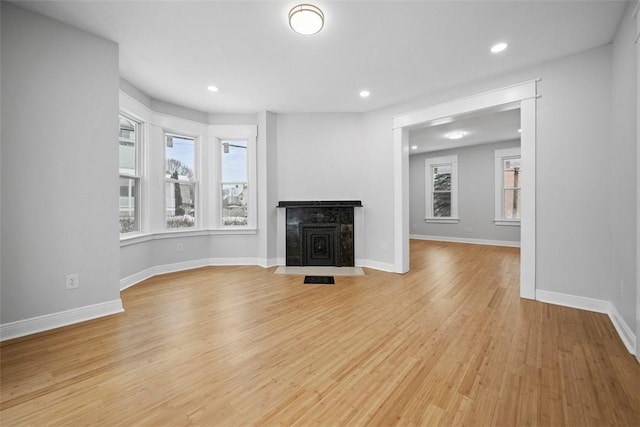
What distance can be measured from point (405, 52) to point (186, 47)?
2.26 metres

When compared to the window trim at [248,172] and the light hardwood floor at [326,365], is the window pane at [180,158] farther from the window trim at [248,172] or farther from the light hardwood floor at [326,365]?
the light hardwood floor at [326,365]

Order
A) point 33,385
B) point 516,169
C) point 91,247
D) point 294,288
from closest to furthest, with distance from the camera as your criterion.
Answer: point 33,385, point 91,247, point 294,288, point 516,169

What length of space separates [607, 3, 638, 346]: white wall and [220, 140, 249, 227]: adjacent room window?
465 cm

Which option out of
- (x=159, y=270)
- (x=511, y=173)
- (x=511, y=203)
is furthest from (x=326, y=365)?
(x=511, y=173)

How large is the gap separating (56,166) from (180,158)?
7.26 feet

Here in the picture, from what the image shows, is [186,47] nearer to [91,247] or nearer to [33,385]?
[91,247]

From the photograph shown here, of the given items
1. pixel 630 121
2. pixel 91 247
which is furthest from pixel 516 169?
pixel 91 247

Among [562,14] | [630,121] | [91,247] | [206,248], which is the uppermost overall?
[562,14]

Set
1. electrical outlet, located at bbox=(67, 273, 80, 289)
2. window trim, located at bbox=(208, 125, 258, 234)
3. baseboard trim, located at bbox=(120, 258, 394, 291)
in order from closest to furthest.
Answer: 1. electrical outlet, located at bbox=(67, 273, 80, 289)
2. baseboard trim, located at bbox=(120, 258, 394, 291)
3. window trim, located at bbox=(208, 125, 258, 234)

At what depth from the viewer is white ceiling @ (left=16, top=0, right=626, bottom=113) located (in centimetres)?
215

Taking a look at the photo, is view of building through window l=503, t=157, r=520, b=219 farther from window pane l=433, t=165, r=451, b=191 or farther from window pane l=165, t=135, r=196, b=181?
window pane l=165, t=135, r=196, b=181

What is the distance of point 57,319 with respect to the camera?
7.55ft

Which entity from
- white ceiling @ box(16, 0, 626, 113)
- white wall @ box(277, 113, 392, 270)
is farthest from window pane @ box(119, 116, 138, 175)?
white wall @ box(277, 113, 392, 270)

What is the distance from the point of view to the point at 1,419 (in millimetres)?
1303
